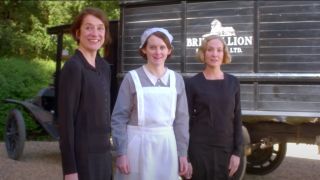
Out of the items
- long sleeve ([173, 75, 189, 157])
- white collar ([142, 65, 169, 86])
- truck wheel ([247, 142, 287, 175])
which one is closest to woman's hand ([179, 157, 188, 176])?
long sleeve ([173, 75, 189, 157])

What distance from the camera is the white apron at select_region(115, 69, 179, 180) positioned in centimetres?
336

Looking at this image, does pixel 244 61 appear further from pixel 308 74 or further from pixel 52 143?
pixel 52 143

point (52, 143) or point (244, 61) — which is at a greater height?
point (244, 61)

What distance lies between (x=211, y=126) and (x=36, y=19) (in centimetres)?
1609

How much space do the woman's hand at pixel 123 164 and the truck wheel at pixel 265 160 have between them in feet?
14.3

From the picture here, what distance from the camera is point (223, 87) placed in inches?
144

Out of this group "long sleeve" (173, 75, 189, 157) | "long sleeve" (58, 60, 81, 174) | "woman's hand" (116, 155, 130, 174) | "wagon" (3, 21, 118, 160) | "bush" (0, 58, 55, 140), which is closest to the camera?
"long sleeve" (58, 60, 81, 174)

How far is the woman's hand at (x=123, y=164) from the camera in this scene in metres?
3.35

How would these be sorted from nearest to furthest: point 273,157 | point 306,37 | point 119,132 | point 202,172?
1. point 119,132
2. point 202,172
3. point 306,37
4. point 273,157

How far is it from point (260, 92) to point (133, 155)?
8.17 ft

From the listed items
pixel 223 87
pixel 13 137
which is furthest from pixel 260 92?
pixel 13 137

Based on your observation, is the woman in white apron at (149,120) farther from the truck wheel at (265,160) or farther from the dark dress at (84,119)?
the truck wheel at (265,160)

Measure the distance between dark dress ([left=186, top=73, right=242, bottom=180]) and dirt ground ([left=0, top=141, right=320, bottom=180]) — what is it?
368 centimetres

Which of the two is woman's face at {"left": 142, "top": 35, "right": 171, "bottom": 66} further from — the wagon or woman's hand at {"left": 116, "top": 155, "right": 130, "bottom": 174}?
the wagon
